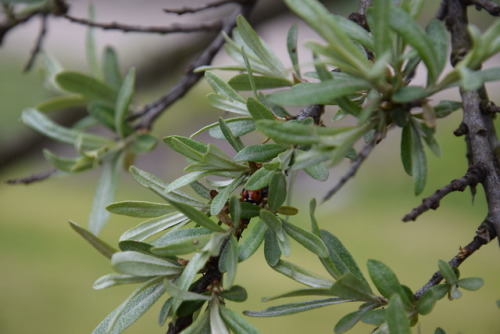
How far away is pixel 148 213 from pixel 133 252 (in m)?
0.05

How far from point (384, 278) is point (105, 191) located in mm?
363

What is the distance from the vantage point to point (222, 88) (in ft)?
1.10

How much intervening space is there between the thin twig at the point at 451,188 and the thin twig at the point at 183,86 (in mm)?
352

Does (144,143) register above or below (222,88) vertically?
below

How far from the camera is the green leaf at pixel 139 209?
1.06ft

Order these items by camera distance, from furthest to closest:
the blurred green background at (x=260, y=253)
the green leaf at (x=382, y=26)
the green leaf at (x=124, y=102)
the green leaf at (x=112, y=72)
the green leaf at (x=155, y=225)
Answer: the blurred green background at (x=260, y=253), the green leaf at (x=112, y=72), the green leaf at (x=124, y=102), the green leaf at (x=155, y=225), the green leaf at (x=382, y=26)

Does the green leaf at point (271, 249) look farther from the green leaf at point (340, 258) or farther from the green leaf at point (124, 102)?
the green leaf at point (124, 102)

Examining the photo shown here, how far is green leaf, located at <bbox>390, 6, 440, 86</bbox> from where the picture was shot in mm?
234

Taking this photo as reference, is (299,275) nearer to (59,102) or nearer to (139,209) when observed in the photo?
(139,209)

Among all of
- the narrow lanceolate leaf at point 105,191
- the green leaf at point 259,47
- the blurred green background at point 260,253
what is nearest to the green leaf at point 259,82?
the green leaf at point 259,47

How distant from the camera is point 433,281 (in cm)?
31

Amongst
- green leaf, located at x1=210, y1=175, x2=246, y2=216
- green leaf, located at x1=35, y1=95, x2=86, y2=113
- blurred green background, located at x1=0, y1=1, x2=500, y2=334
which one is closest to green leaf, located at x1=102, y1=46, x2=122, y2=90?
green leaf, located at x1=35, y1=95, x2=86, y2=113

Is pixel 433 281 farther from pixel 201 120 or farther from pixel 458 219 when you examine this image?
pixel 201 120

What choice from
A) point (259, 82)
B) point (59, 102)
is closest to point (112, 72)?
point (59, 102)
